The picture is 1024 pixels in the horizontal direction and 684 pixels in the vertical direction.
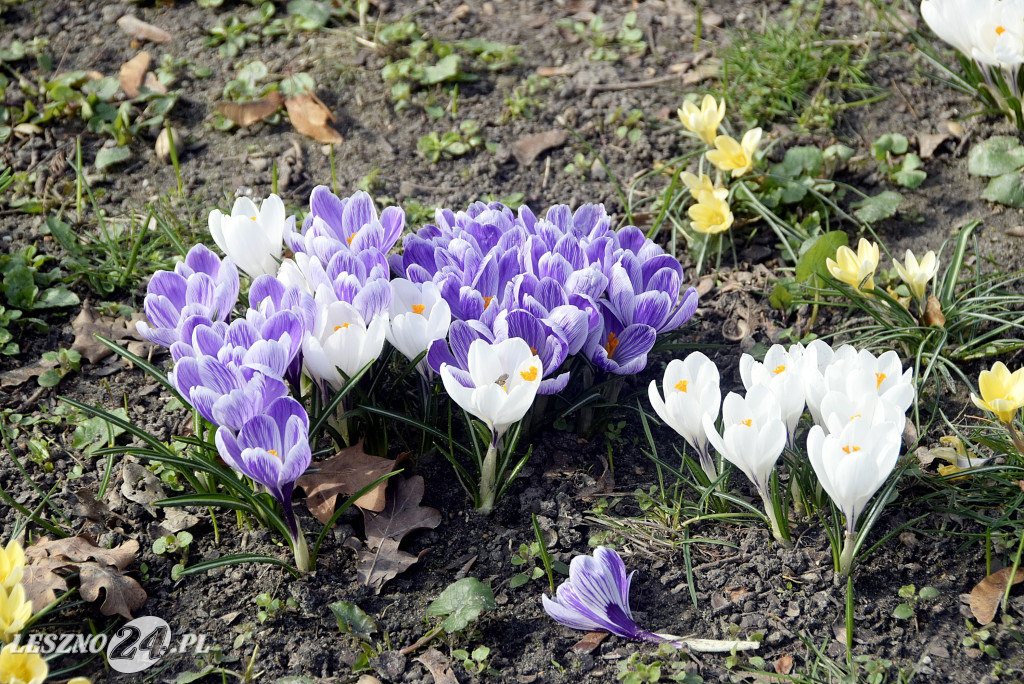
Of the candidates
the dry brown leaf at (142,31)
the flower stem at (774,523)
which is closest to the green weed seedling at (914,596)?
the flower stem at (774,523)

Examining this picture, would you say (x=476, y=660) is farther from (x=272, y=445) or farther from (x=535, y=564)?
(x=272, y=445)

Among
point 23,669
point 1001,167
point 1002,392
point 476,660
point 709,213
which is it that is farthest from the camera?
point 1001,167

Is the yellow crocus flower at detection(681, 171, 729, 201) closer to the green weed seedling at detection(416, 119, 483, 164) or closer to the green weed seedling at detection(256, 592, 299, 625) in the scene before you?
the green weed seedling at detection(416, 119, 483, 164)

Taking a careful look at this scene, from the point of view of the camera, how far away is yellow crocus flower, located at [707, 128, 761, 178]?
251 centimetres

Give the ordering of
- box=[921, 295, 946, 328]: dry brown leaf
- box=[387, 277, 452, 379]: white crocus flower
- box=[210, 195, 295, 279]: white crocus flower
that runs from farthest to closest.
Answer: box=[921, 295, 946, 328]: dry brown leaf < box=[210, 195, 295, 279]: white crocus flower < box=[387, 277, 452, 379]: white crocus flower

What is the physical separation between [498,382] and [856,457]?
698 mm

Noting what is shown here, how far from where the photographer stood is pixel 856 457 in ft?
4.87

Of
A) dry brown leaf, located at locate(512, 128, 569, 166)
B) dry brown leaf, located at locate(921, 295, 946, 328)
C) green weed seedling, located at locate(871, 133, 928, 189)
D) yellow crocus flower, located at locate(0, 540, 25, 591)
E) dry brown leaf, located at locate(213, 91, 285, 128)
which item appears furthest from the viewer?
Result: dry brown leaf, located at locate(213, 91, 285, 128)

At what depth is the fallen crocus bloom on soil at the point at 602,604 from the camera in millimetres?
1644

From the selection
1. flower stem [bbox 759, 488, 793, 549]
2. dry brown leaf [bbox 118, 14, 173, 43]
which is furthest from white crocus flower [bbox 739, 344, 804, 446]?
dry brown leaf [bbox 118, 14, 173, 43]

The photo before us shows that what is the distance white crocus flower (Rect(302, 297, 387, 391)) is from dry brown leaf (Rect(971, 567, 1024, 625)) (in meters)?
1.33

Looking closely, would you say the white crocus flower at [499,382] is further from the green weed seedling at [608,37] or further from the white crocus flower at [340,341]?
the green weed seedling at [608,37]

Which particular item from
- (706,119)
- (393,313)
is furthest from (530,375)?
(706,119)

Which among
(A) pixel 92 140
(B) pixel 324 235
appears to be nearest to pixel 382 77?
(A) pixel 92 140
